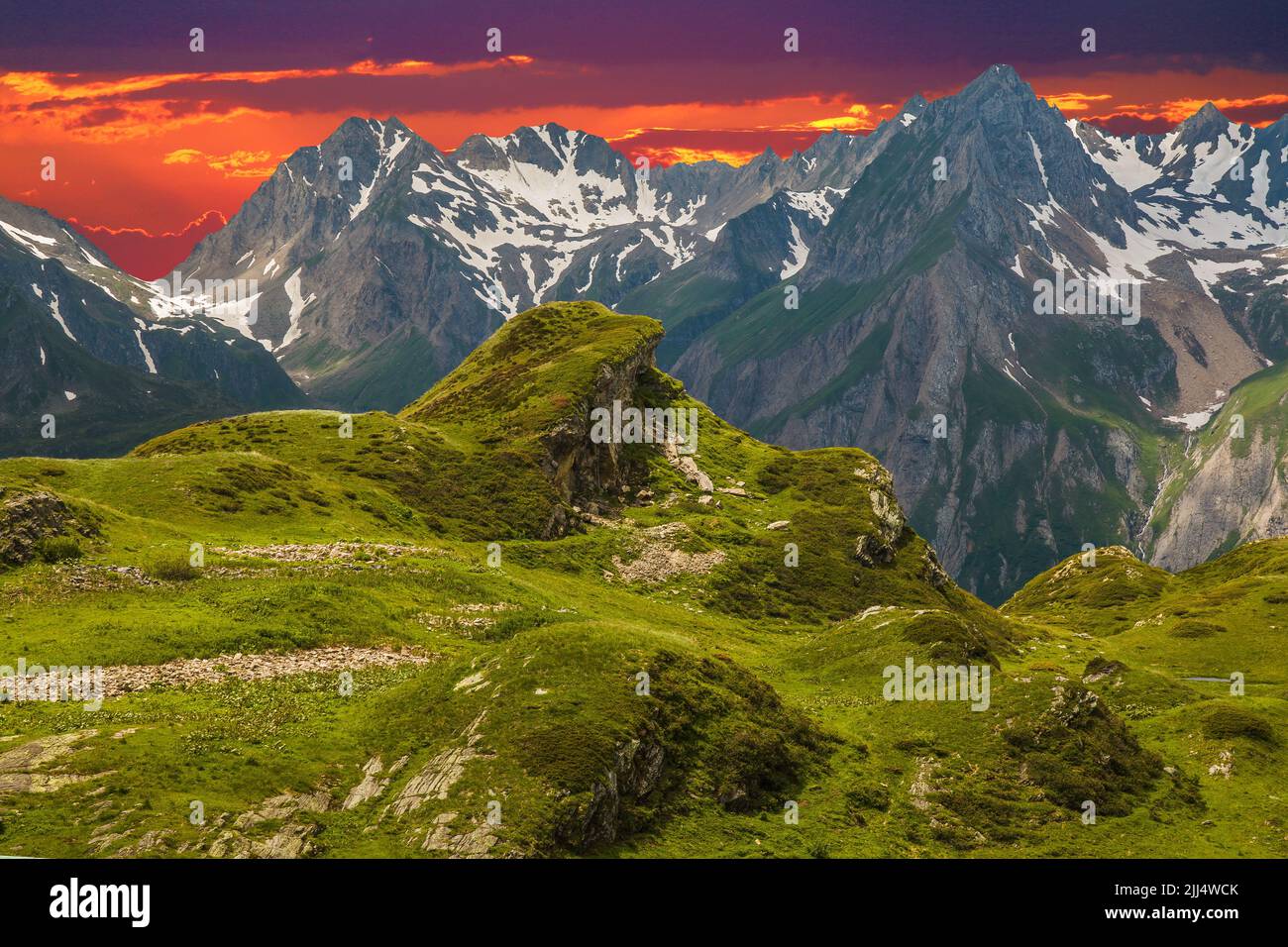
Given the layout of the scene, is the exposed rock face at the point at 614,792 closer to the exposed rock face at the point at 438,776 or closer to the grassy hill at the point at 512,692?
the grassy hill at the point at 512,692

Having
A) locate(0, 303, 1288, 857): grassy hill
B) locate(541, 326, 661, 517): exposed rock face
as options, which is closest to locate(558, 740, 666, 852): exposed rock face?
locate(0, 303, 1288, 857): grassy hill

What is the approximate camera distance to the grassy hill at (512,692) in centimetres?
4900

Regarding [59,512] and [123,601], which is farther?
[59,512]

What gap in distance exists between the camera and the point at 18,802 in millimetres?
44500

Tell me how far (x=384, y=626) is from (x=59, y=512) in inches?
991

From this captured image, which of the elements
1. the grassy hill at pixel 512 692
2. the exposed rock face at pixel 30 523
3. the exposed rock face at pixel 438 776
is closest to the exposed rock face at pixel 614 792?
Answer: the grassy hill at pixel 512 692

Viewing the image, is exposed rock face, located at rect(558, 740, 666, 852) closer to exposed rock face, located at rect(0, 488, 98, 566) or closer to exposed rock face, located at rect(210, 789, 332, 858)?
exposed rock face, located at rect(210, 789, 332, 858)

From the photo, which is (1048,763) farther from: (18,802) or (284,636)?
(18,802)

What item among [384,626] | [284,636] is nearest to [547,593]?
[384,626]

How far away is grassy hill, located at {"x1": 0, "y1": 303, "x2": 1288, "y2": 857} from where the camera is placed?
4900 cm

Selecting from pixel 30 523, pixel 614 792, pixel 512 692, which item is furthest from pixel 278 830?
pixel 30 523

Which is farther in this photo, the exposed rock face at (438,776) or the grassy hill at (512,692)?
the exposed rock face at (438,776)

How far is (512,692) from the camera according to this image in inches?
2251

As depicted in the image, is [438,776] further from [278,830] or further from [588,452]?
[588,452]
